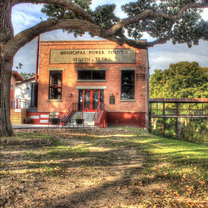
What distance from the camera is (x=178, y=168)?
16.9 feet

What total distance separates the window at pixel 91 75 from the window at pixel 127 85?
213 cm

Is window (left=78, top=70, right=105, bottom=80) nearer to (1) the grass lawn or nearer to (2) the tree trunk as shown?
(2) the tree trunk

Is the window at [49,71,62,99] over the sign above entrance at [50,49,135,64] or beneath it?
beneath

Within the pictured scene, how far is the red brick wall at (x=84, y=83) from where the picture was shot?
21.0 metres

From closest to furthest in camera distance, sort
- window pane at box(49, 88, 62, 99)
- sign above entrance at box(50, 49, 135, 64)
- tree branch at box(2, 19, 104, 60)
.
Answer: tree branch at box(2, 19, 104, 60) < sign above entrance at box(50, 49, 135, 64) < window pane at box(49, 88, 62, 99)

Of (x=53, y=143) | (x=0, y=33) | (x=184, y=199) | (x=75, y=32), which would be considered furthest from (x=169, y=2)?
(x=184, y=199)

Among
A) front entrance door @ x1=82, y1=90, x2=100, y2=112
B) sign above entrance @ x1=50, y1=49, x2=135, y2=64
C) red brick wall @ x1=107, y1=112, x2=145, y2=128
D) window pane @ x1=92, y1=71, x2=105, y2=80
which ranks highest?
sign above entrance @ x1=50, y1=49, x2=135, y2=64

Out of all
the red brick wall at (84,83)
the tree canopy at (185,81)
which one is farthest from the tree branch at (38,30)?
the tree canopy at (185,81)

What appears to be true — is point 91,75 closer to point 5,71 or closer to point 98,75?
point 98,75

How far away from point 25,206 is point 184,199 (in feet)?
7.85

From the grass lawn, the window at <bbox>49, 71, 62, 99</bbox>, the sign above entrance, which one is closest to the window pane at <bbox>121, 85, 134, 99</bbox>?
the sign above entrance

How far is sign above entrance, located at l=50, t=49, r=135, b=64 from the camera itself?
21.5 m

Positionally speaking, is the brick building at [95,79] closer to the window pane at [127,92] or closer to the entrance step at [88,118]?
the window pane at [127,92]

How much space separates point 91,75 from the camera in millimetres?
21891
